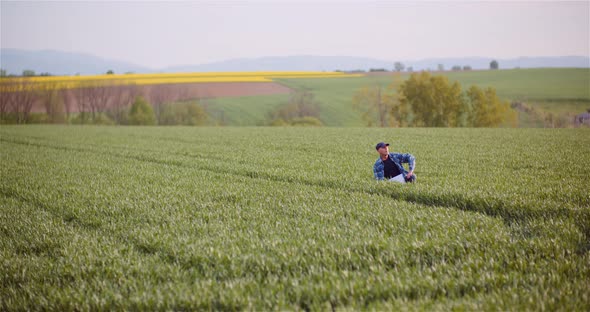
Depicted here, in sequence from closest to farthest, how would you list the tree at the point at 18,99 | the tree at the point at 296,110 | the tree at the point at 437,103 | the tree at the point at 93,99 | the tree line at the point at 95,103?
1. the tree at the point at 437,103
2. the tree at the point at 18,99
3. the tree line at the point at 95,103
4. the tree at the point at 296,110
5. the tree at the point at 93,99

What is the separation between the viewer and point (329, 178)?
46.5 ft

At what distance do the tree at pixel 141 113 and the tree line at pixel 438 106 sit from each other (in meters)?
39.5

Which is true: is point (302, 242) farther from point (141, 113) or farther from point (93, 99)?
point (93, 99)

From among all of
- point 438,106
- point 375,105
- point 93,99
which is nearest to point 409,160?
point 438,106

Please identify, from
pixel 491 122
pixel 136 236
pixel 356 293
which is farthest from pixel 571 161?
pixel 491 122

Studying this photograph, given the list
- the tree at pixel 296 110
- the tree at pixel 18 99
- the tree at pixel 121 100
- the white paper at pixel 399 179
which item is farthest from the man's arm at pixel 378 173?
the tree at pixel 121 100

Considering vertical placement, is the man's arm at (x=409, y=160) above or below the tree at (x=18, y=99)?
below

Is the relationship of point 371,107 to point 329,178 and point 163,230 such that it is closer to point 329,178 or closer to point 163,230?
point 329,178

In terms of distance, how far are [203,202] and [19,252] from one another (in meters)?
4.18

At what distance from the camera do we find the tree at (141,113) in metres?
82.5

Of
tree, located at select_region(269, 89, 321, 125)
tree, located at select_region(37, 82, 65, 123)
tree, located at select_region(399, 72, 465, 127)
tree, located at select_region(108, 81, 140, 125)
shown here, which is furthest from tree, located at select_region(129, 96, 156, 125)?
tree, located at select_region(399, 72, 465, 127)

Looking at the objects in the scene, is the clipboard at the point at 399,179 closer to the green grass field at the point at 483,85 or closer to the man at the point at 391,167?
the man at the point at 391,167

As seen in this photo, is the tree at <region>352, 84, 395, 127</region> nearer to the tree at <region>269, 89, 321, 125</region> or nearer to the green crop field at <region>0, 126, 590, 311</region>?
the tree at <region>269, 89, 321, 125</region>

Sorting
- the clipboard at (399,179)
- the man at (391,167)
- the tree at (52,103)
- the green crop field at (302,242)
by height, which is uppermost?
the tree at (52,103)
